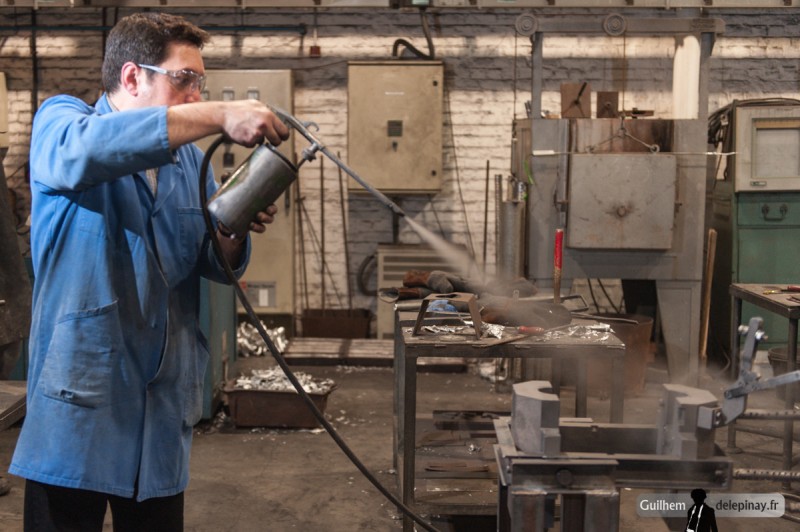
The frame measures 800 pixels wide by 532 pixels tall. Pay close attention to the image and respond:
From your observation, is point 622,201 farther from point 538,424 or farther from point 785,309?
point 538,424

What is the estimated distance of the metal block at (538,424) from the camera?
158 cm

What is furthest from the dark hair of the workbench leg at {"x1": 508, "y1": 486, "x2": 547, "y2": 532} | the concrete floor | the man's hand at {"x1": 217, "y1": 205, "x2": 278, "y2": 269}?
the concrete floor

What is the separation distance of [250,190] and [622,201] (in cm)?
326

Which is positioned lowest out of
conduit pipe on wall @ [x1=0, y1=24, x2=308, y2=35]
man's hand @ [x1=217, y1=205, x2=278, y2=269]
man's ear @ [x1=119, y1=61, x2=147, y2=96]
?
man's hand @ [x1=217, y1=205, x2=278, y2=269]

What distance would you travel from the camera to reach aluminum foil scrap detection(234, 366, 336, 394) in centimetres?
451

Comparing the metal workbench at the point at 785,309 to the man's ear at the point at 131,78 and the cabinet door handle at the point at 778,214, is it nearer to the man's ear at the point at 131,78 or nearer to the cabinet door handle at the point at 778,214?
the cabinet door handle at the point at 778,214

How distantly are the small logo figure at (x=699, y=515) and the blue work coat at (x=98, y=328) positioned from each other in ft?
3.53

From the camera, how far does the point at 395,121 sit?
233 inches

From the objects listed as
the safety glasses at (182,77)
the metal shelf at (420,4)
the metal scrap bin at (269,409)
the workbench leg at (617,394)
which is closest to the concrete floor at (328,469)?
the metal scrap bin at (269,409)

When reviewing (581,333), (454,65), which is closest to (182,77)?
(581,333)

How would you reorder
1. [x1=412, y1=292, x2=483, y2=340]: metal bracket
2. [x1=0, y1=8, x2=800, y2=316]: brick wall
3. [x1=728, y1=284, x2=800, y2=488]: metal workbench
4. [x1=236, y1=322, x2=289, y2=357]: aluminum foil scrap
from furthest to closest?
[x1=0, y1=8, x2=800, y2=316]: brick wall < [x1=236, y1=322, x2=289, y2=357]: aluminum foil scrap < [x1=728, y1=284, x2=800, y2=488]: metal workbench < [x1=412, y1=292, x2=483, y2=340]: metal bracket

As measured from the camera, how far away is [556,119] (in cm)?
496

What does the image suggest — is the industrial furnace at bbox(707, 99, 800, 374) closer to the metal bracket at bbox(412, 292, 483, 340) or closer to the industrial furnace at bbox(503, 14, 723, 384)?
the industrial furnace at bbox(503, 14, 723, 384)

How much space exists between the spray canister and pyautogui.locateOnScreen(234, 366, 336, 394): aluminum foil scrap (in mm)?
2488
